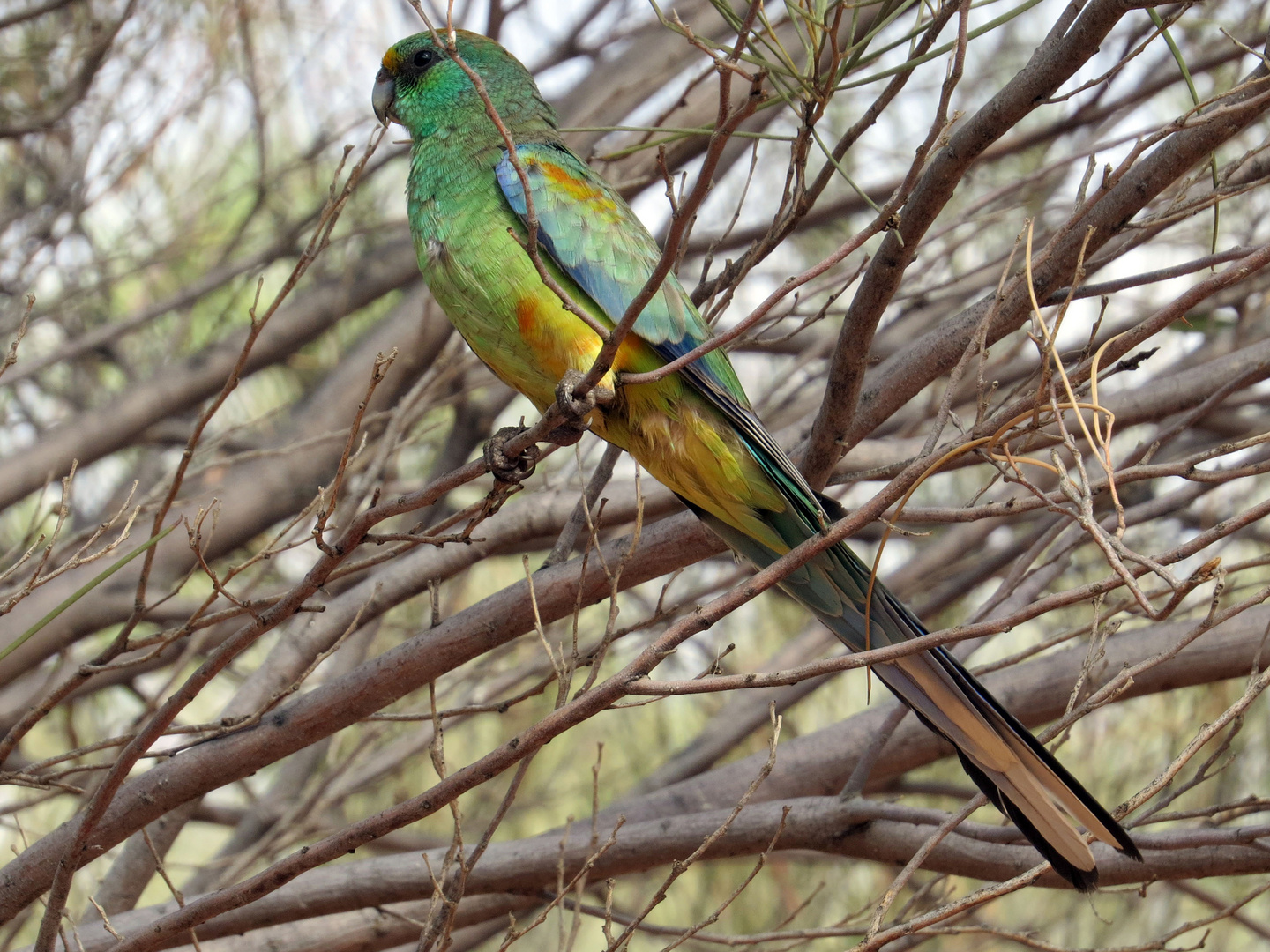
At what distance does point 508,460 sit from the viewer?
2.61 metres

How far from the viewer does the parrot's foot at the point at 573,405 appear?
2.28 meters

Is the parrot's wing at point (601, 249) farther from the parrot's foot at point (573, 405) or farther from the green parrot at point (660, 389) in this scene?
the parrot's foot at point (573, 405)

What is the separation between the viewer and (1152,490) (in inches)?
193

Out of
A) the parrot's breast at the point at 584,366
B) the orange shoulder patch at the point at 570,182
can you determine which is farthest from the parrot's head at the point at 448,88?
the parrot's breast at the point at 584,366

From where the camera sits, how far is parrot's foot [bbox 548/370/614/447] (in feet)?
7.48

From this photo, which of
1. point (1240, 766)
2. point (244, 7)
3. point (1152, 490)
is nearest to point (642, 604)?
point (1152, 490)

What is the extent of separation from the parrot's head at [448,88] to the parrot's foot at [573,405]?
1.13m

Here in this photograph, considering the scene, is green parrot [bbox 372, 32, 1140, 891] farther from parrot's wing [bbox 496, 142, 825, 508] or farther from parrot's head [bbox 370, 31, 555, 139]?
parrot's head [bbox 370, 31, 555, 139]

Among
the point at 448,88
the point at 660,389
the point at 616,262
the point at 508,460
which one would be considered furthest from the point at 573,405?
the point at 448,88

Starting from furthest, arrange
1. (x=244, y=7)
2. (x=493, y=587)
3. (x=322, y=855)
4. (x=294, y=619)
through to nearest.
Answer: (x=493, y=587) < (x=244, y=7) < (x=294, y=619) < (x=322, y=855)

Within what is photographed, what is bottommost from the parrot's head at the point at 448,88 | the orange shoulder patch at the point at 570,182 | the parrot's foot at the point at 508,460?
the parrot's foot at the point at 508,460

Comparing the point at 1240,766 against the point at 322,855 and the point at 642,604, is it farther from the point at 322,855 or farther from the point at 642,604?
the point at 322,855

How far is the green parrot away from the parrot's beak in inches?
18.0

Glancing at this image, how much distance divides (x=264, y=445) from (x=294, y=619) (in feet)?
5.85
